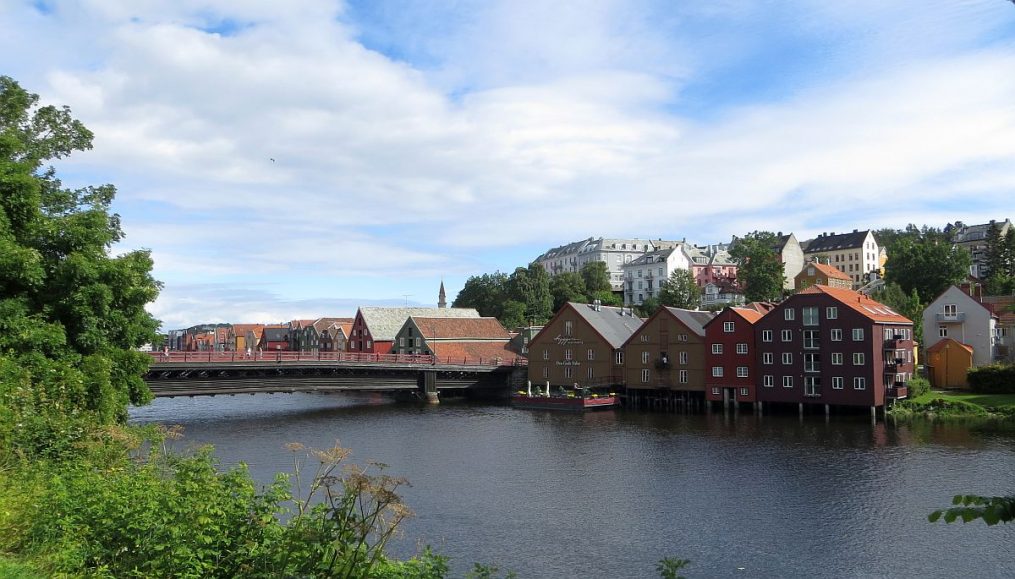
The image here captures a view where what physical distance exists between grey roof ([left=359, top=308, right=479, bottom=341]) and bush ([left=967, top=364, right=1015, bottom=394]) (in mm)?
58926

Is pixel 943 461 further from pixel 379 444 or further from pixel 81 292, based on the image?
pixel 81 292

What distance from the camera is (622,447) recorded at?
146 ft

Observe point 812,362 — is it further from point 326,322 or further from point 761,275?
point 326,322

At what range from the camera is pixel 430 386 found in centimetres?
7525

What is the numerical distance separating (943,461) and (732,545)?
19.7 m

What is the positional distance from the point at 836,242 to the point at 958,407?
341ft

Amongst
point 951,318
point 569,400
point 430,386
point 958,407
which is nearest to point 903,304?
point 951,318

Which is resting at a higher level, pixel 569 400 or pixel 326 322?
pixel 326 322

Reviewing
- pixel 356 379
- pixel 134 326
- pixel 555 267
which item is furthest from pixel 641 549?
pixel 555 267

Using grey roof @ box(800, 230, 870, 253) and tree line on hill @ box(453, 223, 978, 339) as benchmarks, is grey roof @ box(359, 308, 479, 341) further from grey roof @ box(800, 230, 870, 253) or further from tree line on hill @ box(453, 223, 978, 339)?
→ grey roof @ box(800, 230, 870, 253)

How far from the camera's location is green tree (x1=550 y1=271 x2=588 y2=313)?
385 ft

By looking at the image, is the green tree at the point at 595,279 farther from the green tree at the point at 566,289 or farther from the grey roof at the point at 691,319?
the grey roof at the point at 691,319

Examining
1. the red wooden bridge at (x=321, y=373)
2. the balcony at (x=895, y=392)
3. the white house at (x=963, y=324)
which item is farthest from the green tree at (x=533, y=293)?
the balcony at (x=895, y=392)

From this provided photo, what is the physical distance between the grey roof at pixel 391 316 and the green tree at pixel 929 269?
5816 centimetres
